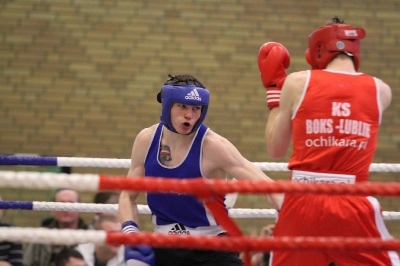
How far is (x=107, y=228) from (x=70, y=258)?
1.51 feet

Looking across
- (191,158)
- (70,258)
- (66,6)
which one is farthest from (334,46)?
(66,6)

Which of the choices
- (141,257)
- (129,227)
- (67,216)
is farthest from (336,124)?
(67,216)

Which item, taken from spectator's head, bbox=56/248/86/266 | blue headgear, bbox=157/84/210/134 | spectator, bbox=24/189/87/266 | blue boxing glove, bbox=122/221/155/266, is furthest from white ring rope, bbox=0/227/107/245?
spectator, bbox=24/189/87/266

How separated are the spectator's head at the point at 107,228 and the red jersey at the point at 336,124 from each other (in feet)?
7.14

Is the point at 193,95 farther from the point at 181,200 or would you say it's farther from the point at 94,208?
the point at 94,208

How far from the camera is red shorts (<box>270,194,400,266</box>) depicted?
95.9 inches

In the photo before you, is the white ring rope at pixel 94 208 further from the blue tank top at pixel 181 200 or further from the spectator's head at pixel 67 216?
the spectator's head at pixel 67 216

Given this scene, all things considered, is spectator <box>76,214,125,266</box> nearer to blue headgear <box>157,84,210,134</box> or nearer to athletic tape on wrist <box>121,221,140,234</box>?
athletic tape on wrist <box>121,221,140,234</box>

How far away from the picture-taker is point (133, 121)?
22.7 feet

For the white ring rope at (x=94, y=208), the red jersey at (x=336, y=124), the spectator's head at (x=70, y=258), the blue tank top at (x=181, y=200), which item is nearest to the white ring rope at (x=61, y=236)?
the red jersey at (x=336, y=124)

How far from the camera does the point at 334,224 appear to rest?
2439mm

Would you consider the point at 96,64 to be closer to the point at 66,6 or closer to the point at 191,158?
the point at 66,6

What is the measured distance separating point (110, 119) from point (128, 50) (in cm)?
81

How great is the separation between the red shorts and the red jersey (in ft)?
0.46
